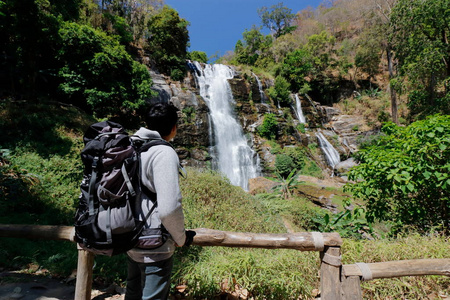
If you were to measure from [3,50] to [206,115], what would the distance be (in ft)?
36.0

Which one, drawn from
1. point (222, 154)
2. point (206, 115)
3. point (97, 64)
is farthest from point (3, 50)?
point (222, 154)

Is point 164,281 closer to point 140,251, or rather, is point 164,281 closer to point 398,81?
point 140,251

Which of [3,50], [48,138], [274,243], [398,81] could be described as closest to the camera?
[274,243]

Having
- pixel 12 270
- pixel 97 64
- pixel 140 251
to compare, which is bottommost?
pixel 12 270

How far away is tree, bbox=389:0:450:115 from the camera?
10.4 metres

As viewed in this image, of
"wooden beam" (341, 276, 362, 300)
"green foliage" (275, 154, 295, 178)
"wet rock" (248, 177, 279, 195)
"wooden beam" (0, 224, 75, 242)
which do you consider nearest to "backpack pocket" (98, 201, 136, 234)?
"wooden beam" (0, 224, 75, 242)

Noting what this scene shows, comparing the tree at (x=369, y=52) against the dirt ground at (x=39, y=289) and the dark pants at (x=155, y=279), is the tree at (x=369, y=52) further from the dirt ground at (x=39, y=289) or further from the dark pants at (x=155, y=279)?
the dirt ground at (x=39, y=289)

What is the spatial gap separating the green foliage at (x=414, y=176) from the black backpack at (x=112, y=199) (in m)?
3.20

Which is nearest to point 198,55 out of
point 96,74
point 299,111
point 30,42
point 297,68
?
point 297,68

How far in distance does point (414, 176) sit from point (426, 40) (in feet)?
40.0

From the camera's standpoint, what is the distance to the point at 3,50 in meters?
10.1

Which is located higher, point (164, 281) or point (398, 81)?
point (398, 81)

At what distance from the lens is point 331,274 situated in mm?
1953

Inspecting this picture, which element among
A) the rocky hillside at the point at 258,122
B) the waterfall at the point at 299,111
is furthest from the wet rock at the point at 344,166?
the waterfall at the point at 299,111
